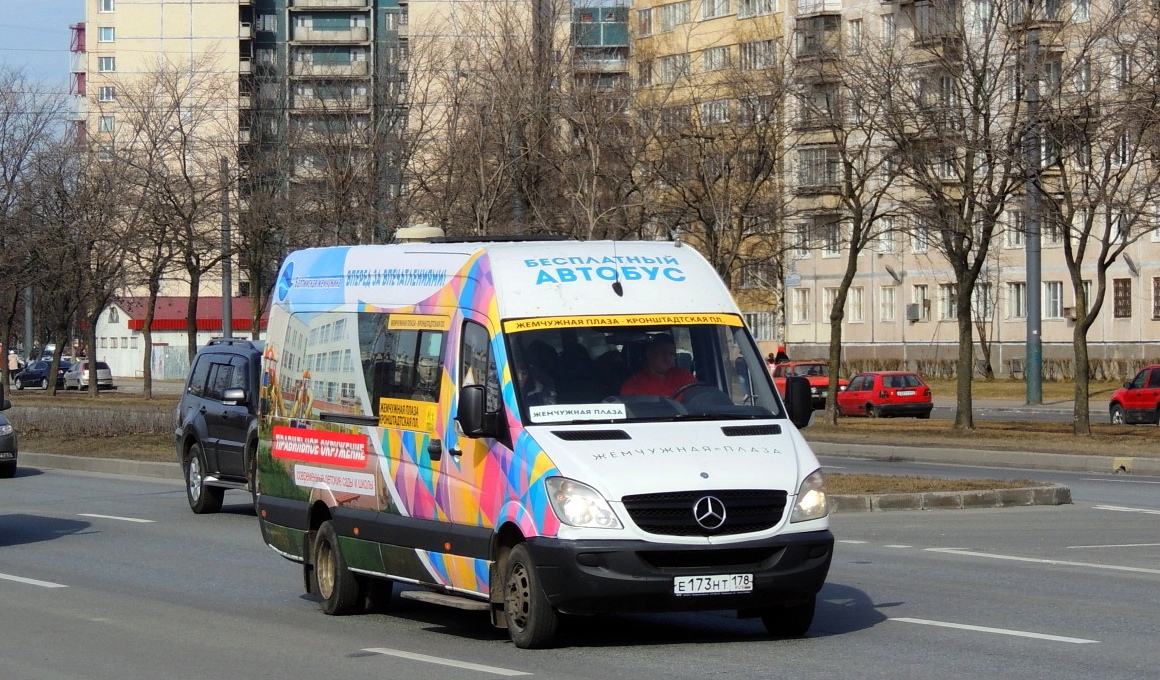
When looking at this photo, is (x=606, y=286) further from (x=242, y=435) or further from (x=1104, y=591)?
(x=242, y=435)

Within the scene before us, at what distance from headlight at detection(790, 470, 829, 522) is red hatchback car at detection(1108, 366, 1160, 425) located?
3283cm

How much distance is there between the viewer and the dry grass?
2023cm

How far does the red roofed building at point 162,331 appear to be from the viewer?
95.5 meters

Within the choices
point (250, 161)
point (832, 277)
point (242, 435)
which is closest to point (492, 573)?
point (242, 435)

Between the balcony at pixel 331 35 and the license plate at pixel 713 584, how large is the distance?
104 meters

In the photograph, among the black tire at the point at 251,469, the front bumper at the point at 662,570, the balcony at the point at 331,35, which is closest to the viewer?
the front bumper at the point at 662,570

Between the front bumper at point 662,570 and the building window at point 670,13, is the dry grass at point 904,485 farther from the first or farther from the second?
the building window at point 670,13

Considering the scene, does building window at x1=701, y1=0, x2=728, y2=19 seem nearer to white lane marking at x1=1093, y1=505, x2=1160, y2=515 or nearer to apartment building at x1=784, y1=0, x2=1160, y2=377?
apartment building at x1=784, y1=0, x2=1160, y2=377

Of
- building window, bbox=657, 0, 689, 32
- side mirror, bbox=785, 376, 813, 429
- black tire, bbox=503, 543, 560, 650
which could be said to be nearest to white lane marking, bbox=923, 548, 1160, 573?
side mirror, bbox=785, 376, 813, 429

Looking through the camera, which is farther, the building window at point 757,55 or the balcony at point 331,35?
the balcony at point 331,35

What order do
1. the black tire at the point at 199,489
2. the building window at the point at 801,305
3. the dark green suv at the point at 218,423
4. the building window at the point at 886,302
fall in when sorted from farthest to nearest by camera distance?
the building window at the point at 801,305 → the building window at the point at 886,302 → the black tire at the point at 199,489 → the dark green suv at the point at 218,423

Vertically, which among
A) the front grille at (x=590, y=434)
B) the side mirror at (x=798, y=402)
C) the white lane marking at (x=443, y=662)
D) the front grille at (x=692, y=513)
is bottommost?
the white lane marking at (x=443, y=662)

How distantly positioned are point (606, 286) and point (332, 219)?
29.7 metres

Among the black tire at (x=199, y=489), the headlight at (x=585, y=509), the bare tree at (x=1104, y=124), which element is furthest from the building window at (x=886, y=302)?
the headlight at (x=585, y=509)
